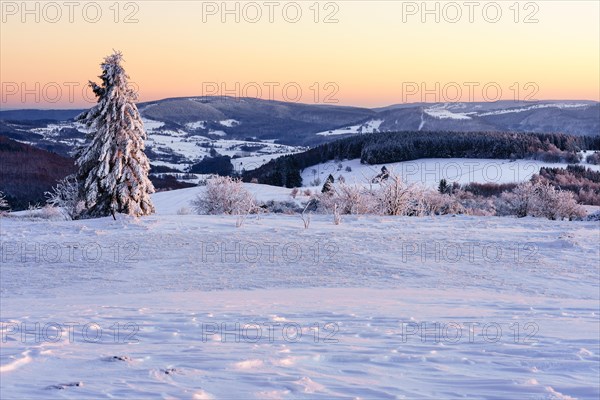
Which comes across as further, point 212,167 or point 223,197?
point 212,167

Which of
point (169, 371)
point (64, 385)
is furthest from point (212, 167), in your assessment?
point (64, 385)

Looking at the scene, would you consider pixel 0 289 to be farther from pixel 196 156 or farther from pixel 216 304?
pixel 196 156

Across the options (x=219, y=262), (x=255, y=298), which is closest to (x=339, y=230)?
(x=219, y=262)

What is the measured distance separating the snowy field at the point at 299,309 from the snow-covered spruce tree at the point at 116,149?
4.17 metres

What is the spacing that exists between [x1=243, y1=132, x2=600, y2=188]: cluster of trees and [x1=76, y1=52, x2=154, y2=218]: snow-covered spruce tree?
6605cm

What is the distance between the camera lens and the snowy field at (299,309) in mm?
5762

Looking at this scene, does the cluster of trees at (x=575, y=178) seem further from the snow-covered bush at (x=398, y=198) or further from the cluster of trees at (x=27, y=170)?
the cluster of trees at (x=27, y=170)

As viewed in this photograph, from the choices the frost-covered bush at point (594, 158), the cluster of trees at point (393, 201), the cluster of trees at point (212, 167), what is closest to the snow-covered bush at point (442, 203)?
the cluster of trees at point (393, 201)

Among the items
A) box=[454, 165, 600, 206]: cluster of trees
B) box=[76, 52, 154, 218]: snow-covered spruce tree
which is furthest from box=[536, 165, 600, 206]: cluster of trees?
box=[76, 52, 154, 218]: snow-covered spruce tree

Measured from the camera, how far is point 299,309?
972cm

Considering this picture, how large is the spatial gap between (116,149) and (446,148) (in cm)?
7990

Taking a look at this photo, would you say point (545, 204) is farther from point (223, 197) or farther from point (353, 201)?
point (223, 197)

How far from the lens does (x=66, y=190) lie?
37.3 metres

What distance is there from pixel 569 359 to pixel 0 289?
34.0 feet
